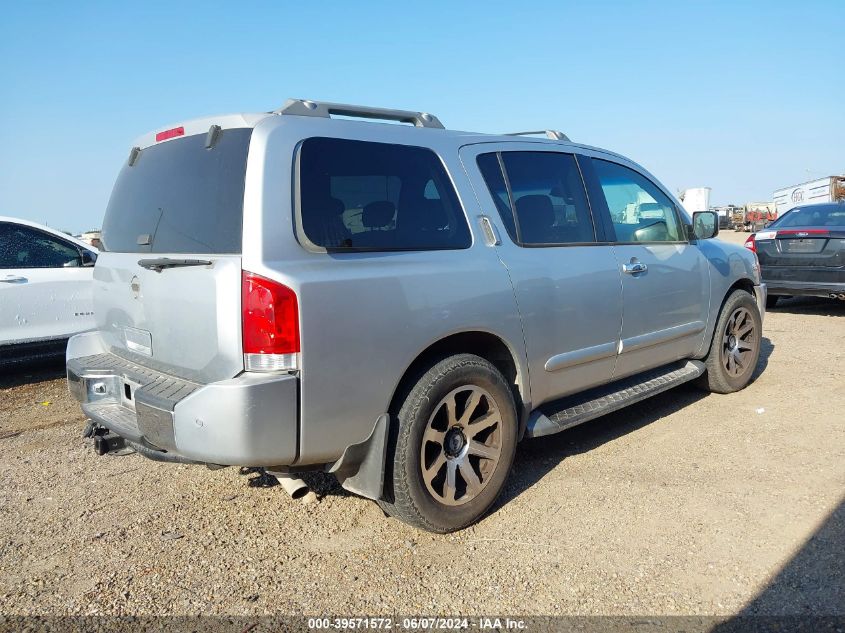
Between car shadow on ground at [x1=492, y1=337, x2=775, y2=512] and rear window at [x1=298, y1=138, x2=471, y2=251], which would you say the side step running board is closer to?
car shadow on ground at [x1=492, y1=337, x2=775, y2=512]

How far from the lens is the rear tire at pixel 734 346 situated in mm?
5141

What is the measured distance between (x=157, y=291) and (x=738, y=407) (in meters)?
4.30

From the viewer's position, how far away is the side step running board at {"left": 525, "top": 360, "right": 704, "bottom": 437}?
3594 mm

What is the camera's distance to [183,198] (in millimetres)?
2949

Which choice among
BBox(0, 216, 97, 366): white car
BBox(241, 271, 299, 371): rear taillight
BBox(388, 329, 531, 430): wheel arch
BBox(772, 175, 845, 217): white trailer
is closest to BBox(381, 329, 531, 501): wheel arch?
BBox(388, 329, 531, 430): wheel arch

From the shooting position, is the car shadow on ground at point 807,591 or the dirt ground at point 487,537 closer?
the car shadow on ground at point 807,591

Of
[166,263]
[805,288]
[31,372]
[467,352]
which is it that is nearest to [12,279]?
[31,372]

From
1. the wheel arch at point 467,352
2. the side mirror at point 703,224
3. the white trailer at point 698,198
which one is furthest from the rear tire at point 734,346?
the white trailer at point 698,198

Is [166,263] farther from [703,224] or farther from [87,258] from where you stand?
[87,258]

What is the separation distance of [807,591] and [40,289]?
6.35 metres

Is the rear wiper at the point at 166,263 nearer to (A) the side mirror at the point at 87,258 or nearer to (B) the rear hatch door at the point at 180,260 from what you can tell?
(B) the rear hatch door at the point at 180,260

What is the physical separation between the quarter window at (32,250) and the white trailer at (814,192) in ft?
79.3

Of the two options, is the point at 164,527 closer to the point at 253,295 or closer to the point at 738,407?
the point at 253,295

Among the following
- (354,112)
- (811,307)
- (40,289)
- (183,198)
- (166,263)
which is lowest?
(811,307)
